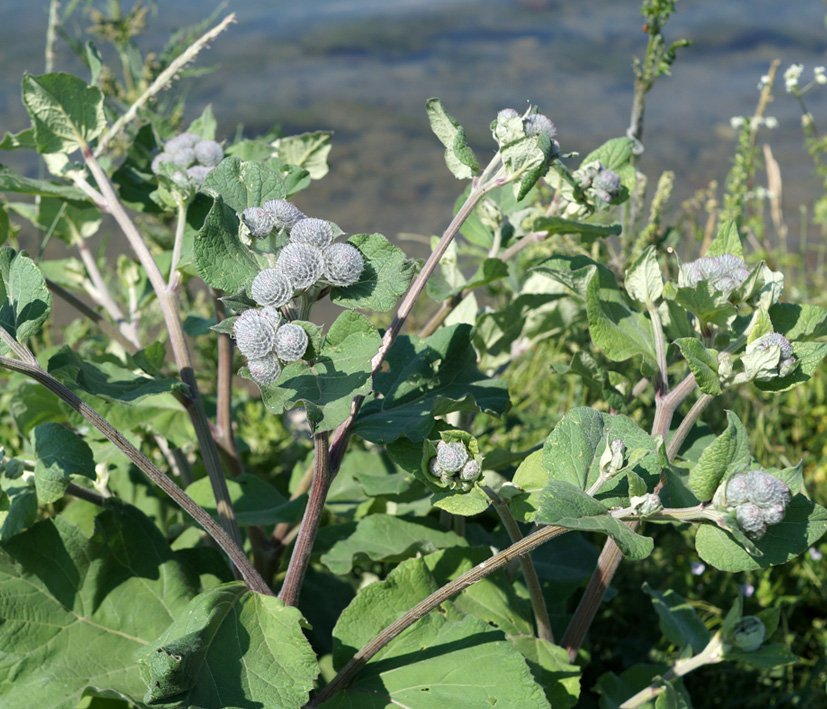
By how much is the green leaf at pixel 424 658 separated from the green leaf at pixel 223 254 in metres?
0.79

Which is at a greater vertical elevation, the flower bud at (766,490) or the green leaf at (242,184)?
the green leaf at (242,184)

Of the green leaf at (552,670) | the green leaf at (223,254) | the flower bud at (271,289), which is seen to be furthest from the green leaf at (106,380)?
A: the green leaf at (552,670)

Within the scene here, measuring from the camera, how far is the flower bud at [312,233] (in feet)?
4.79

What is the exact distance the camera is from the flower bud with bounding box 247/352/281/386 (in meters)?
1.33

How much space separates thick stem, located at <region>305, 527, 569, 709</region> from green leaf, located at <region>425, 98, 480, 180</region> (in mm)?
777

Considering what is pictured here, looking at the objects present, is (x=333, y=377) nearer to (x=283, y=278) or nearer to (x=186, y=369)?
(x=283, y=278)

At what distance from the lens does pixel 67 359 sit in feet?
5.90

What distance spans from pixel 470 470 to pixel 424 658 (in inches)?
20.9

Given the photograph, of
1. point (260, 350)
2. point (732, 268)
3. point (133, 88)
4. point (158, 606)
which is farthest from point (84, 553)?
point (133, 88)

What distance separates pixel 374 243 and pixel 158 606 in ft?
3.63

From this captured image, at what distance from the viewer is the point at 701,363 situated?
157cm

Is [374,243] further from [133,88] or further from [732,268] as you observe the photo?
[133,88]

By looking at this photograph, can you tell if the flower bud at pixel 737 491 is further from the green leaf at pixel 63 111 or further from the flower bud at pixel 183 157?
the green leaf at pixel 63 111

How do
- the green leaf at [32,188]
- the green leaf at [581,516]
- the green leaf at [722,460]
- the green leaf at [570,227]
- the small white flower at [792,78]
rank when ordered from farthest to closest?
the small white flower at [792,78]
the green leaf at [32,188]
the green leaf at [570,227]
the green leaf at [722,460]
the green leaf at [581,516]
